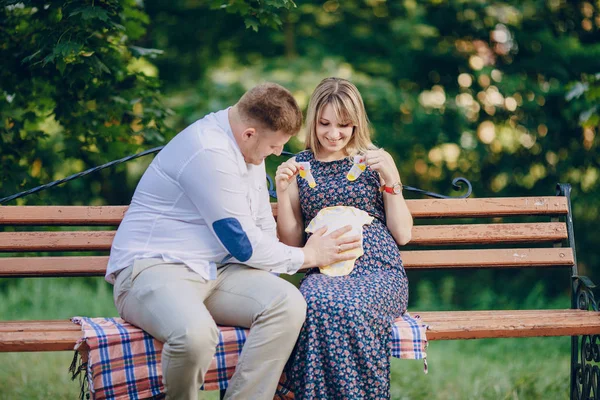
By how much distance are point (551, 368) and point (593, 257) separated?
2546 millimetres

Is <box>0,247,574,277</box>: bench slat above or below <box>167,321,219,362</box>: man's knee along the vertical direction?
above

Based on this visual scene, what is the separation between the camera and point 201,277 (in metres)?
2.82

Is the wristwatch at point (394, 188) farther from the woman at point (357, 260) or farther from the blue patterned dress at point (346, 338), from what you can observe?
the blue patterned dress at point (346, 338)

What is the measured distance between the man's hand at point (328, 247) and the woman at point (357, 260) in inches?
3.1

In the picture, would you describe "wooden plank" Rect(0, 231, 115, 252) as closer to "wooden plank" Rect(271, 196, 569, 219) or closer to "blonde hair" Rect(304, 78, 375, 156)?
"wooden plank" Rect(271, 196, 569, 219)

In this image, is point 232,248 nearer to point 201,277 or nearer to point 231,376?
point 201,277

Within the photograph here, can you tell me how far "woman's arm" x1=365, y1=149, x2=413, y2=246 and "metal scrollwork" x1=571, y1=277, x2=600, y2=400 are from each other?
836 millimetres

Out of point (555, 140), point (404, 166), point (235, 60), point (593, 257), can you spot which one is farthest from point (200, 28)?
point (593, 257)

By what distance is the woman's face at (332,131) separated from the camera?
10.8ft

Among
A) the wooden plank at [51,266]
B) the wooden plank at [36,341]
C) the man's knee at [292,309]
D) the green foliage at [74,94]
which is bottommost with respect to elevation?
the wooden plank at [36,341]

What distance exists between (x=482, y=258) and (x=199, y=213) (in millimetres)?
1509

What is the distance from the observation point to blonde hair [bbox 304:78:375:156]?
10.8 feet

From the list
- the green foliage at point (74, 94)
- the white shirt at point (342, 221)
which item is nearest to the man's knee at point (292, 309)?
the white shirt at point (342, 221)

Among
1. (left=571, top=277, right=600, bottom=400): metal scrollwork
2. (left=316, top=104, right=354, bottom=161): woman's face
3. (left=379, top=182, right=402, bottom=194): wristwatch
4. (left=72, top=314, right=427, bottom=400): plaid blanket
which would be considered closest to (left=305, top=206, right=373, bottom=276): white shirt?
(left=379, top=182, right=402, bottom=194): wristwatch
